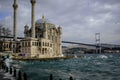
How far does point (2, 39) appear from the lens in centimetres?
10475

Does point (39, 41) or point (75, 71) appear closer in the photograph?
point (75, 71)

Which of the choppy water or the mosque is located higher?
the mosque

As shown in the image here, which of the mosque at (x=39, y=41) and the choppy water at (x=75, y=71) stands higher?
the mosque at (x=39, y=41)

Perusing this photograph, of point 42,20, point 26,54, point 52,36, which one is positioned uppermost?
point 42,20

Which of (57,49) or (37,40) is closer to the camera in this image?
(37,40)

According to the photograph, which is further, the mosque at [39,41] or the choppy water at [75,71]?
the mosque at [39,41]

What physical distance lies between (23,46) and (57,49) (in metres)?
25.8

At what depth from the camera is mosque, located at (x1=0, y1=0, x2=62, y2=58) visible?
9281cm

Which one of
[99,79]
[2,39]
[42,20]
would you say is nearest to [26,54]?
[2,39]

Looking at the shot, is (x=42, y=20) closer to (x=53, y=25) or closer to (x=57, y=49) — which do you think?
(x=53, y=25)

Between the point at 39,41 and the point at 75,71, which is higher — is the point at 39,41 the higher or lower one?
the higher one

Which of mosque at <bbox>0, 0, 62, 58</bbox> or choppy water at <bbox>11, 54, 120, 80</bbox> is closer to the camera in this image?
choppy water at <bbox>11, 54, 120, 80</bbox>

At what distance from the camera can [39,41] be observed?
317 feet

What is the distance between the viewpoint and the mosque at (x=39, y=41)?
92812 mm
